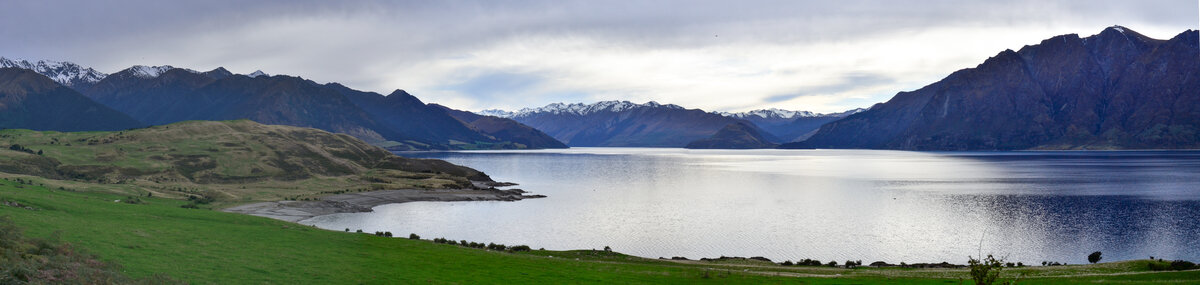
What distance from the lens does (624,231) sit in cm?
8519

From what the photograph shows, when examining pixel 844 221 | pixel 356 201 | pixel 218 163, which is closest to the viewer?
pixel 844 221

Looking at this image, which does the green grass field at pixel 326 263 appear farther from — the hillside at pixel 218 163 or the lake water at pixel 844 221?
the hillside at pixel 218 163

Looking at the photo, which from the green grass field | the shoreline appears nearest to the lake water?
the shoreline

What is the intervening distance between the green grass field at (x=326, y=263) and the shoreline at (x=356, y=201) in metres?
36.9

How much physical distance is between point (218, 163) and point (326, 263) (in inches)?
4420

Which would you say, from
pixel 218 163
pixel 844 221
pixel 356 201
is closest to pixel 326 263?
pixel 844 221

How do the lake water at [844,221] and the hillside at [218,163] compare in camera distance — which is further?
the hillside at [218,163]

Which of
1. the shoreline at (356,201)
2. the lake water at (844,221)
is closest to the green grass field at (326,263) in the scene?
the lake water at (844,221)

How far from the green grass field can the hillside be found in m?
44.3

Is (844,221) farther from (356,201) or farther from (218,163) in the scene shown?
(218,163)

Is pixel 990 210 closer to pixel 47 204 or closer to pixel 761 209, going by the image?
pixel 761 209

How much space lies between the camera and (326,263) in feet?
122

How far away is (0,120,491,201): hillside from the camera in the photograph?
100875 millimetres

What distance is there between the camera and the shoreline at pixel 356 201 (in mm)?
89812
